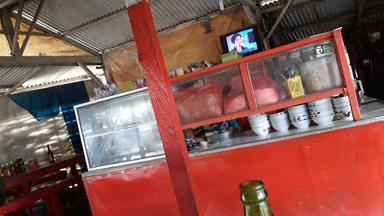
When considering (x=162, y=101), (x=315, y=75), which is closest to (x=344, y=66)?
(x=315, y=75)

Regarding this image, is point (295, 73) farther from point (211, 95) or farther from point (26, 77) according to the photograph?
point (26, 77)

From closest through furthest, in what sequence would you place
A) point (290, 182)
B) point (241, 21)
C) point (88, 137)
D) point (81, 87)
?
point (290, 182), point (88, 137), point (241, 21), point (81, 87)

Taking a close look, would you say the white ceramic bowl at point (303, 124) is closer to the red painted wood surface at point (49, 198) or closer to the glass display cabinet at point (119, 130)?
the glass display cabinet at point (119, 130)

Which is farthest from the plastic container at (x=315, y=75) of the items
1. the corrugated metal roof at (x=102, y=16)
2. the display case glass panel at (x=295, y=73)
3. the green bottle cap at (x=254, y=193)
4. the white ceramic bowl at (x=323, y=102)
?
the corrugated metal roof at (x=102, y=16)

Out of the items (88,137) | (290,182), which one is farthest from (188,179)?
(88,137)

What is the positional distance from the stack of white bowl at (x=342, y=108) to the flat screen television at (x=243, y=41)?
2223mm

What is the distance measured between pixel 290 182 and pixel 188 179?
1.07 m

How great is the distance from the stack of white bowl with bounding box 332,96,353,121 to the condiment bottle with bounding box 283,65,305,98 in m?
0.32

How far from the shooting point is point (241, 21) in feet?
17.3

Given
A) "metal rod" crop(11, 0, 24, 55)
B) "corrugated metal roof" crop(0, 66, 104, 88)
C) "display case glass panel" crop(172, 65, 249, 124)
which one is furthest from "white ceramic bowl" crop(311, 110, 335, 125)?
"corrugated metal roof" crop(0, 66, 104, 88)

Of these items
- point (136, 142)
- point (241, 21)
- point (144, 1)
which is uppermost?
point (241, 21)

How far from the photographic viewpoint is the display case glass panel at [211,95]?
120 inches

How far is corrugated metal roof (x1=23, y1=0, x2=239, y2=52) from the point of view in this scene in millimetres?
5391

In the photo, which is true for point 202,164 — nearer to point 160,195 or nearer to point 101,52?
point 160,195
